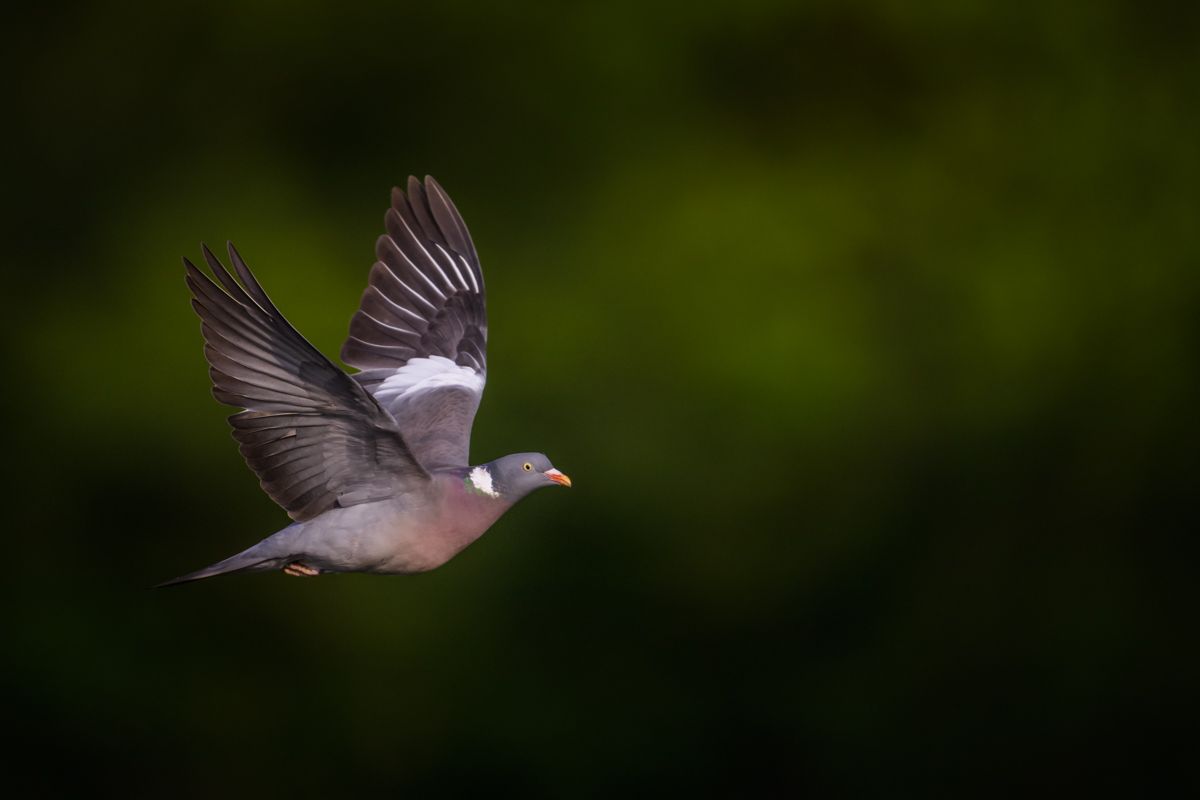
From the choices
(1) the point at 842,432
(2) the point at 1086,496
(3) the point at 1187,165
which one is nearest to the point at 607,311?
(1) the point at 842,432

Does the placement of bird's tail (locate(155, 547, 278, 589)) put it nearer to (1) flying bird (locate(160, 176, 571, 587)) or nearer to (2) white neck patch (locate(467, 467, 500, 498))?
(1) flying bird (locate(160, 176, 571, 587))

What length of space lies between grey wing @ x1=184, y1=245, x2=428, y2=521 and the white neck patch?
0.14m

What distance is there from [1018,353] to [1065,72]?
2.53 metres

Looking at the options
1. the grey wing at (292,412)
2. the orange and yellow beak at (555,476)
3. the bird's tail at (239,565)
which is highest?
the grey wing at (292,412)

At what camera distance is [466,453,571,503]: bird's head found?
196 inches

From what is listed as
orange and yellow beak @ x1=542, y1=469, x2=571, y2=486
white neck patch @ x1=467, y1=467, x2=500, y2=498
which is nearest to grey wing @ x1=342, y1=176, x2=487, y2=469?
orange and yellow beak @ x1=542, y1=469, x2=571, y2=486

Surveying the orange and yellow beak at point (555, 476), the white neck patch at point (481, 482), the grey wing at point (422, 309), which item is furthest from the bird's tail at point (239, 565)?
the grey wing at point (422, 309)

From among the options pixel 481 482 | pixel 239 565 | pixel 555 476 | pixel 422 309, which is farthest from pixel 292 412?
pixel 422 309

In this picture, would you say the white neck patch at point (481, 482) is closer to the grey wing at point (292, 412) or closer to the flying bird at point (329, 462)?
the flying bird at point (329, 462)

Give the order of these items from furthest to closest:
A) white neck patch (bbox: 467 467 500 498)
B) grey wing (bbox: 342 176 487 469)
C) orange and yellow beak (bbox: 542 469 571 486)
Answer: grey wing (bbox: 342 176 487 469) → orange and yellow beak (bbox: 542 469 571 486) → white neck patch (bbox: 467 467 500 498)

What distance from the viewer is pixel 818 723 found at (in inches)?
469

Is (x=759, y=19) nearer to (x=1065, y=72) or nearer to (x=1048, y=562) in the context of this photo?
(x=1065, y=72)

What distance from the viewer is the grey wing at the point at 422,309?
6.09 metres

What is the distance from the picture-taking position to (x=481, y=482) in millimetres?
4961
